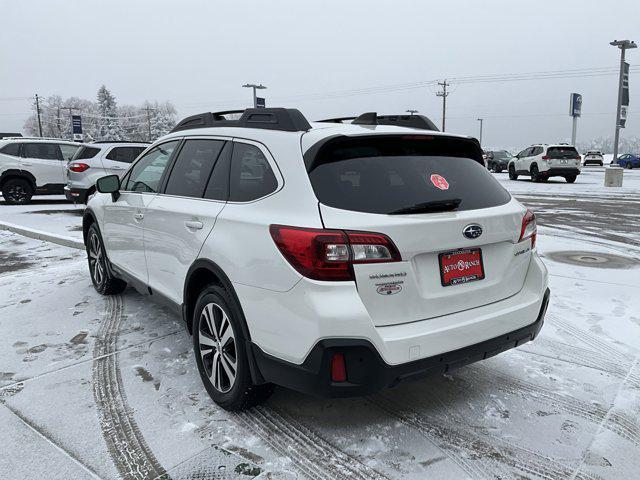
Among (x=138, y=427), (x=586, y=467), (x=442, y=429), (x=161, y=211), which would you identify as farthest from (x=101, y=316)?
(x=586, y=467)

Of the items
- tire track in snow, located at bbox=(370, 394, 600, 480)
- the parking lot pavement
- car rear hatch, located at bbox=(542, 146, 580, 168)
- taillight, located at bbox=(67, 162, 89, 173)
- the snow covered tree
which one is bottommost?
tire track in snow, located at bbox=(370, 394, 600, 480)

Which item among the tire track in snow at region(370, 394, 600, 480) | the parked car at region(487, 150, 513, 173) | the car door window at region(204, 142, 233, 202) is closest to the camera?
the tire track in snow at region(370, 394, 600, 480)

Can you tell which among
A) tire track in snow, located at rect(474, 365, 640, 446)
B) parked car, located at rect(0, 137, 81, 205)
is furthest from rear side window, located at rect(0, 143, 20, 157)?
tire track in snow, located at rect(474, 365, 640, 446)

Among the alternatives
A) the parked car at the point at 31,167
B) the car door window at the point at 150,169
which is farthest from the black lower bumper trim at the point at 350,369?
the parked car at the point at 31,167

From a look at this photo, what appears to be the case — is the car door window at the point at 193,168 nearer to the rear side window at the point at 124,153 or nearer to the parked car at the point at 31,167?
the rear side window at the point at 124,153

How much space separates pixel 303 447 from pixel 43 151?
50.8ft

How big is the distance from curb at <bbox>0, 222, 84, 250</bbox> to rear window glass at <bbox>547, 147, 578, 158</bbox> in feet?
70.0

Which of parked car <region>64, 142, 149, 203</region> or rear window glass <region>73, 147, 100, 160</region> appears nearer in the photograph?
parked car <region>64, 142, 149, 203</region>

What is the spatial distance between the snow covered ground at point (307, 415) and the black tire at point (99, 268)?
0.58 m

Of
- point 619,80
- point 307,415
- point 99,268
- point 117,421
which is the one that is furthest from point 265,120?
point 619,80

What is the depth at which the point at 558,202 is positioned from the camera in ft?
50.5

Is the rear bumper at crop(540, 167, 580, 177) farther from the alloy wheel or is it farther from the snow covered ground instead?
the alloy wheel

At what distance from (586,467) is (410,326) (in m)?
1.14

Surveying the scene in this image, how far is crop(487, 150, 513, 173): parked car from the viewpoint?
37.7 metres
